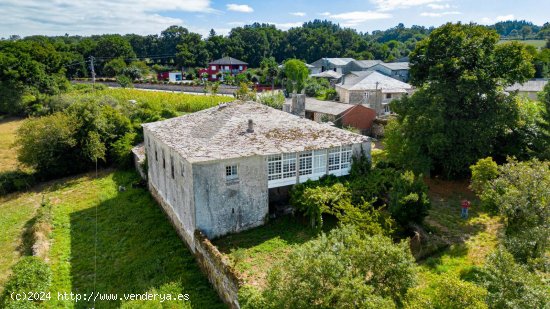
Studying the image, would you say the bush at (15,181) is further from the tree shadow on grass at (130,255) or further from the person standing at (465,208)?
the person standing at (465,208)

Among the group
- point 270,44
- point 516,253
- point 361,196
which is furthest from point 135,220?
point 270,44

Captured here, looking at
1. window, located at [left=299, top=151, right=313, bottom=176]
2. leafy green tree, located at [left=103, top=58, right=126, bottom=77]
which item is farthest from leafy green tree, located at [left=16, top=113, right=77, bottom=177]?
leafy green tree, located at [left=103, top=58, right=126, bottom=77]

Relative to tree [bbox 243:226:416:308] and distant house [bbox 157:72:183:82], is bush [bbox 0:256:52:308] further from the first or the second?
distant house [bbox 157:72:183:82]

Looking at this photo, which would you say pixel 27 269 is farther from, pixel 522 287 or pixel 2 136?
pixel 2 136

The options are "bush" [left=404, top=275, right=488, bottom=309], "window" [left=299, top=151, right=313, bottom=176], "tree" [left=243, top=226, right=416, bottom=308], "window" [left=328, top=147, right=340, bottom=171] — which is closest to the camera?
"bush" [left=404, top=275, right=488, bottom=309]

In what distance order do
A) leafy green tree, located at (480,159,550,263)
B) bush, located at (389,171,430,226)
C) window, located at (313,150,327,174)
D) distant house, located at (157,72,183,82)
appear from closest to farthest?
1. leafy green tree, located at (480,159,550,263)
2. bush, located at (389,171,430,226)
3. window, located at (313,150,327,174)
4. distant house, located at (157,72,183,82)

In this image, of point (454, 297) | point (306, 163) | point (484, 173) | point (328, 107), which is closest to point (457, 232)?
point (484, 173)

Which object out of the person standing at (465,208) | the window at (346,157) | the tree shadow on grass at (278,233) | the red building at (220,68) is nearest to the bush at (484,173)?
the person standing at (465,208)
